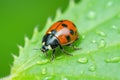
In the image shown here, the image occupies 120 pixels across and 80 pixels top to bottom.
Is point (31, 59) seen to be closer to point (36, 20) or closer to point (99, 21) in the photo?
point (99, 21)

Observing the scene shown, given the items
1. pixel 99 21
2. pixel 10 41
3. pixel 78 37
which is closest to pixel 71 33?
pixel 78 37

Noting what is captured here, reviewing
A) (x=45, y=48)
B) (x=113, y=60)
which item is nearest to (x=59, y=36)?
(x=45, y=48)

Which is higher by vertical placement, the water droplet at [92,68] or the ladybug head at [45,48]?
the ladybug head at [45,48]

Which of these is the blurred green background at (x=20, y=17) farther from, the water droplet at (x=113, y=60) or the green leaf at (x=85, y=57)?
the water droplet at (x=113, y=60)

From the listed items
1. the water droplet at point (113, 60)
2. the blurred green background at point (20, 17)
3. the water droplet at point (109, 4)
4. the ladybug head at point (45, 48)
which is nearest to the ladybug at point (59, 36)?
the ladybug head at point (45, 48)

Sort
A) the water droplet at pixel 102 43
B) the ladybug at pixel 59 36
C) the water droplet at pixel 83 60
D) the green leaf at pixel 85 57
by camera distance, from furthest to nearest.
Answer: the ladybug at pixel 59 36 < the water droplet at pixel 102 43 < the water droplet at pixel 83 60 < the green leaf at pixel 85 57

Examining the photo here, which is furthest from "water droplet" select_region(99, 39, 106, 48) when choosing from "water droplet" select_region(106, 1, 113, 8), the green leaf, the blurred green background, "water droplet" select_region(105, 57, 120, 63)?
the blurred green background

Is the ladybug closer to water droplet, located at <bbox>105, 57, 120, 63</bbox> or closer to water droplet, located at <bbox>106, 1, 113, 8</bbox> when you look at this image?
water droplet, located at <bbox>105, 57, 120, 63</bbox>
